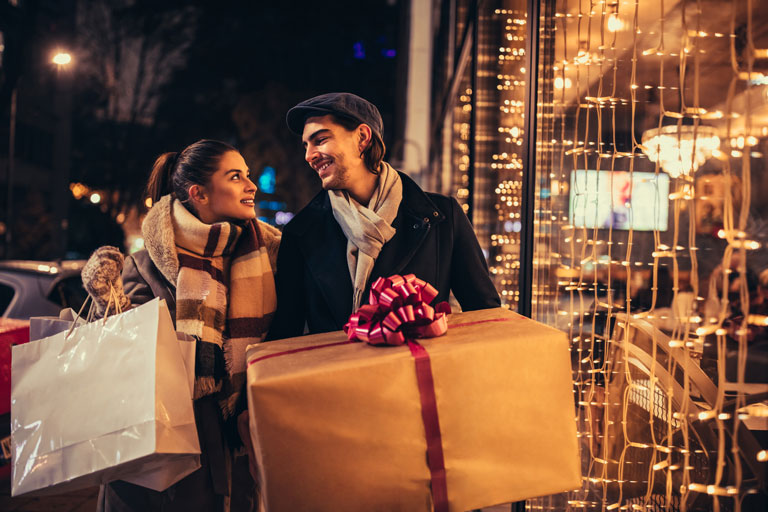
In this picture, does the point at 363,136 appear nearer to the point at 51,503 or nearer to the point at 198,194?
the point at 198,194

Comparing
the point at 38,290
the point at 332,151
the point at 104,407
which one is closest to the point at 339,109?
the point at 332,151

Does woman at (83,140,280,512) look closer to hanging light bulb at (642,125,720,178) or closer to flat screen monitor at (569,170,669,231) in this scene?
flat screen monitor at (569,170,669,231)

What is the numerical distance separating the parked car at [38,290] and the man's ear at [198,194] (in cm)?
265

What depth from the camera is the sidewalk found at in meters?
3.90

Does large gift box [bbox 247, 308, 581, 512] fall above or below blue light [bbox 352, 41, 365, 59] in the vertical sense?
below

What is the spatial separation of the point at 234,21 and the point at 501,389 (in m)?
19.3

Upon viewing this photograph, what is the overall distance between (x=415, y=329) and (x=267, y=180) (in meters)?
19.7

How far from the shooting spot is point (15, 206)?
2123 centimetres

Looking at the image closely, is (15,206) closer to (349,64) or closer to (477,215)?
(349,64)

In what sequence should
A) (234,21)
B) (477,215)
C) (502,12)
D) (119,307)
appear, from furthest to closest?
(234,21), (477,215), (502,12), (119,307)

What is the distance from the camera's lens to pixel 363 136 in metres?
2.24

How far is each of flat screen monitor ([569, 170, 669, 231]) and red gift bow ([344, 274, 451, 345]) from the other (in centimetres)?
70

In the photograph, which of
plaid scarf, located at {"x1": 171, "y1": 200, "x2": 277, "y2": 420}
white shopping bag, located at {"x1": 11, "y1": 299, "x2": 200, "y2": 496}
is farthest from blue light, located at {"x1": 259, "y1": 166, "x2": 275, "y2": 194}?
white shopping bag, located at {"x1": 11, "y1": 299, "x2": 200, "y2": 496}

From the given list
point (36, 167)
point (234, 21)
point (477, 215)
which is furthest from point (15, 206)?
point (477, 215)
